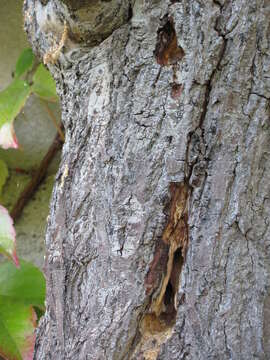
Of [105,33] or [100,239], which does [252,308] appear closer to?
[100,239]

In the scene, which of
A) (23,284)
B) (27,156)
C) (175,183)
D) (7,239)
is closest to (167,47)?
(175,183)

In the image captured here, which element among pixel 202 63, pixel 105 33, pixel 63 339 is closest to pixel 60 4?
pixel 105 33

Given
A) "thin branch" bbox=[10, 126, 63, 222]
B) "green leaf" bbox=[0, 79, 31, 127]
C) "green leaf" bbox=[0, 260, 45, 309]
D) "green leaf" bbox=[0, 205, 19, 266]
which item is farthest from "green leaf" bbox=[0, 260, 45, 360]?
"thin branch" bbox=[10, 126, 63, 222]

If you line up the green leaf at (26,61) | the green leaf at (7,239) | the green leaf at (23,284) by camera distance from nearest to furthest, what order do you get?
the green leaf at (7,239) < the green leaf at (23,284) < the green leaf at (26,61)

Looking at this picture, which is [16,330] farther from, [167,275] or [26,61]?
[26,61]

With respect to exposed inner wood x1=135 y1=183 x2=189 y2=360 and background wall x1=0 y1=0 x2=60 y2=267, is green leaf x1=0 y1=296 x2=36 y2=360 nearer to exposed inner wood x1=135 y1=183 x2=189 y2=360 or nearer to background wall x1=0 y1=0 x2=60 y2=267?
exposed inner wood x1=135 y1=183 x2=189 y2=360

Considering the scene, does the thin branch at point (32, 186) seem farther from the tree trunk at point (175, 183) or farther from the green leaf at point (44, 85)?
the tree trunk at point (175, 183)

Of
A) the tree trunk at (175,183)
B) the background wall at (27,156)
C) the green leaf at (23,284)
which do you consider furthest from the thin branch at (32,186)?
the tree trunk at (175,183)
